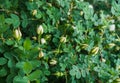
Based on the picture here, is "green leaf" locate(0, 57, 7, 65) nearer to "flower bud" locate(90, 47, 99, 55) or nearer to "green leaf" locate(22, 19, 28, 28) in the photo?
"green leaf" locate(22, 19, 28, 28)

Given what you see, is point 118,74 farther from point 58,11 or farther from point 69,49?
point 58,11

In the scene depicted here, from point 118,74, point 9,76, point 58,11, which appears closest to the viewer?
point 9,76

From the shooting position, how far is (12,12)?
1.45 meters

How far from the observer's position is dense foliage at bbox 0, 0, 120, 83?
4.10ft

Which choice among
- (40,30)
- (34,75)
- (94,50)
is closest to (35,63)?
(34,75)

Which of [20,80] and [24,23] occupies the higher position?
[24,23]

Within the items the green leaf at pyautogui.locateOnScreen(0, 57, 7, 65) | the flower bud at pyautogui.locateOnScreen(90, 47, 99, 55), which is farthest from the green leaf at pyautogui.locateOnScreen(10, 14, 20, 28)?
the flower bud at pyautogui.locateOnScreen(90, 47, 99, 55)

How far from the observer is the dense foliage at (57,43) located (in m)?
1.25

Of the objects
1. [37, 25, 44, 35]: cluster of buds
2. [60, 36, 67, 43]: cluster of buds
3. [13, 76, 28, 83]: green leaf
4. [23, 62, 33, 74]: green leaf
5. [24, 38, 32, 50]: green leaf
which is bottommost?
[13, 76, 28, 83]: green leaf

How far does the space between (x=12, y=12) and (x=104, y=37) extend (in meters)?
0.45

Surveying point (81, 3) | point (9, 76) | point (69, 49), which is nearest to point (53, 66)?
point (69, 49)

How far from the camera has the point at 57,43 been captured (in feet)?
4.62

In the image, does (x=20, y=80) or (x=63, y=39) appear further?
(x=63, y=39)

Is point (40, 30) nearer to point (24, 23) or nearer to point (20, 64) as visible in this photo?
point (24, 23)
